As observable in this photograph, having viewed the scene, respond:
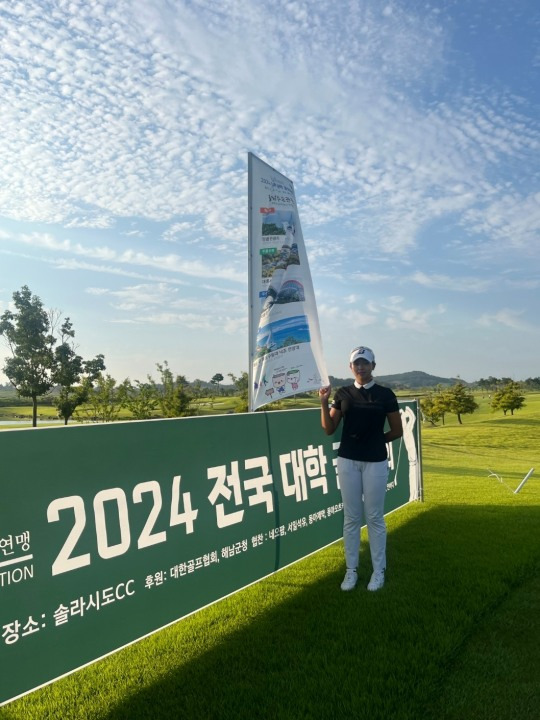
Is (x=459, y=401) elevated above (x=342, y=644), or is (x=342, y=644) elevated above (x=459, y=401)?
(x=459, y=401)

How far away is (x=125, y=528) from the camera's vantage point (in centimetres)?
366

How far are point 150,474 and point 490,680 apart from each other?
252 centimetres

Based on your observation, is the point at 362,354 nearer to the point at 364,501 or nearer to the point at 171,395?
the point at 364,501

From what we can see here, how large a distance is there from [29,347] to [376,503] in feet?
215

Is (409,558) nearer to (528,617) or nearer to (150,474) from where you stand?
(528,617)

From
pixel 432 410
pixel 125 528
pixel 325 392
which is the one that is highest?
pixel 325 392

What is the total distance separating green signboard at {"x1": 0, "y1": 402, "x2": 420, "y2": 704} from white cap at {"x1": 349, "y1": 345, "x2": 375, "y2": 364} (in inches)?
36.0

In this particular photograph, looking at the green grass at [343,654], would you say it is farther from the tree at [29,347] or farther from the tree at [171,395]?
the tree at [29,347]

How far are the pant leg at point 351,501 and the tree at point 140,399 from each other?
45662 mm

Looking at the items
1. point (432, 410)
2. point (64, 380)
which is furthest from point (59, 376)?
point (432, 410)

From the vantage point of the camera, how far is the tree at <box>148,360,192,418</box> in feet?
164

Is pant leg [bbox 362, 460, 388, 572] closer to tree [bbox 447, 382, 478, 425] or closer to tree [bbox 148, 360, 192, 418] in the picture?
tree [bbox 148, 360, 192, 418]

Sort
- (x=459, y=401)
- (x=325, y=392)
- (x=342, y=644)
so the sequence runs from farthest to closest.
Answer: (x=459, y=401), (x=325, y=392), (x=342, y=644)

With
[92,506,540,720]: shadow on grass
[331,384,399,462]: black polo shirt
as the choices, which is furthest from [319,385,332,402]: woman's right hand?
[92,506,540,720]: shadow on grass
